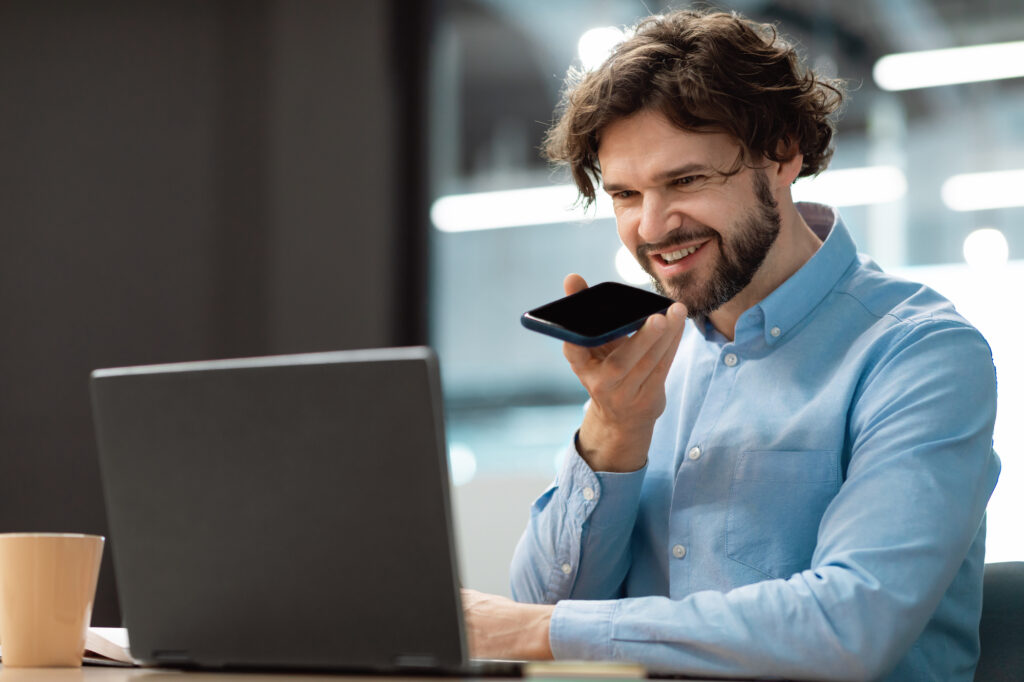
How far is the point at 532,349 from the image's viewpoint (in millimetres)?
3568

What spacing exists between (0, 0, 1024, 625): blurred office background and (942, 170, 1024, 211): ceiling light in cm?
34

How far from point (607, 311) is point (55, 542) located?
688 mm

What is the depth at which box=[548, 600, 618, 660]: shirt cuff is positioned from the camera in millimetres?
1110

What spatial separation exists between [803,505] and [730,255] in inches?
15.3

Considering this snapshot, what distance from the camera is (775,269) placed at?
1624mm

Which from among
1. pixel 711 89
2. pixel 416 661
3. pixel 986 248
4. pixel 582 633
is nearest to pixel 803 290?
pixel 711 89

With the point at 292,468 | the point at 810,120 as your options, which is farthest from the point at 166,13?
the point at 292,468

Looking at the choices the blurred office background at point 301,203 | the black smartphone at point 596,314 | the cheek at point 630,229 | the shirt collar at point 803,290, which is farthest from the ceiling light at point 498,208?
the black smartphone at point 596,314

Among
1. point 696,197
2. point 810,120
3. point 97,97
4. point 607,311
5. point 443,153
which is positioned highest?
point 97,97

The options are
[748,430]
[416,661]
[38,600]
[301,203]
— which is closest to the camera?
[416,661]

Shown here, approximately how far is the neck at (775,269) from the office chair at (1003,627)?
0.49 meters

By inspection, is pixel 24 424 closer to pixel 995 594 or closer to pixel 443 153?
pixel 443 153

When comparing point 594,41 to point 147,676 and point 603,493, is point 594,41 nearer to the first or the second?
point 603,493

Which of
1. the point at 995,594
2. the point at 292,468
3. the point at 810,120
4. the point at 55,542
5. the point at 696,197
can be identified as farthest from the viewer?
the point at 810,120
